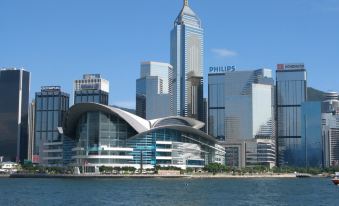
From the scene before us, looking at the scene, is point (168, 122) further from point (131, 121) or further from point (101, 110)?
point (101, 110)

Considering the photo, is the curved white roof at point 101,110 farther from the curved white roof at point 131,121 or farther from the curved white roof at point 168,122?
the curved white roof at point 168,122

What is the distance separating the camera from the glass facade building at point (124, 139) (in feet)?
529

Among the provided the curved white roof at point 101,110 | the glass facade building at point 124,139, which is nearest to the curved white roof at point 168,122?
the glass facade building at point 124,139

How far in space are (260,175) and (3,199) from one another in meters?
135

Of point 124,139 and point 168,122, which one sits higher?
point 168,122

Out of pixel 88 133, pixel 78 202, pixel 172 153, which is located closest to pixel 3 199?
pixel 78 202

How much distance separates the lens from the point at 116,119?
163m

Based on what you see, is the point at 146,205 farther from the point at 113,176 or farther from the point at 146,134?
the point at 146,134

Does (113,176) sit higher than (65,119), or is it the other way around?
(65,119)

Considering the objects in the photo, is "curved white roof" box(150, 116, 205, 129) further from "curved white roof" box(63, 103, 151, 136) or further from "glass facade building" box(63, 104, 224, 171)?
"curved white roof" box(63, 103, 151, 136)

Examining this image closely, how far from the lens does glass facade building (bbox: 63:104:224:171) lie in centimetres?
16112

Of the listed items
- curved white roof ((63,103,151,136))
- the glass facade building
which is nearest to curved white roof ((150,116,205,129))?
the glass facade building

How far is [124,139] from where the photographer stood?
165000 millimetres

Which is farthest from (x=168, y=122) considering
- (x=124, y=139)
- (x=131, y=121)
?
(x=124, y=139)
